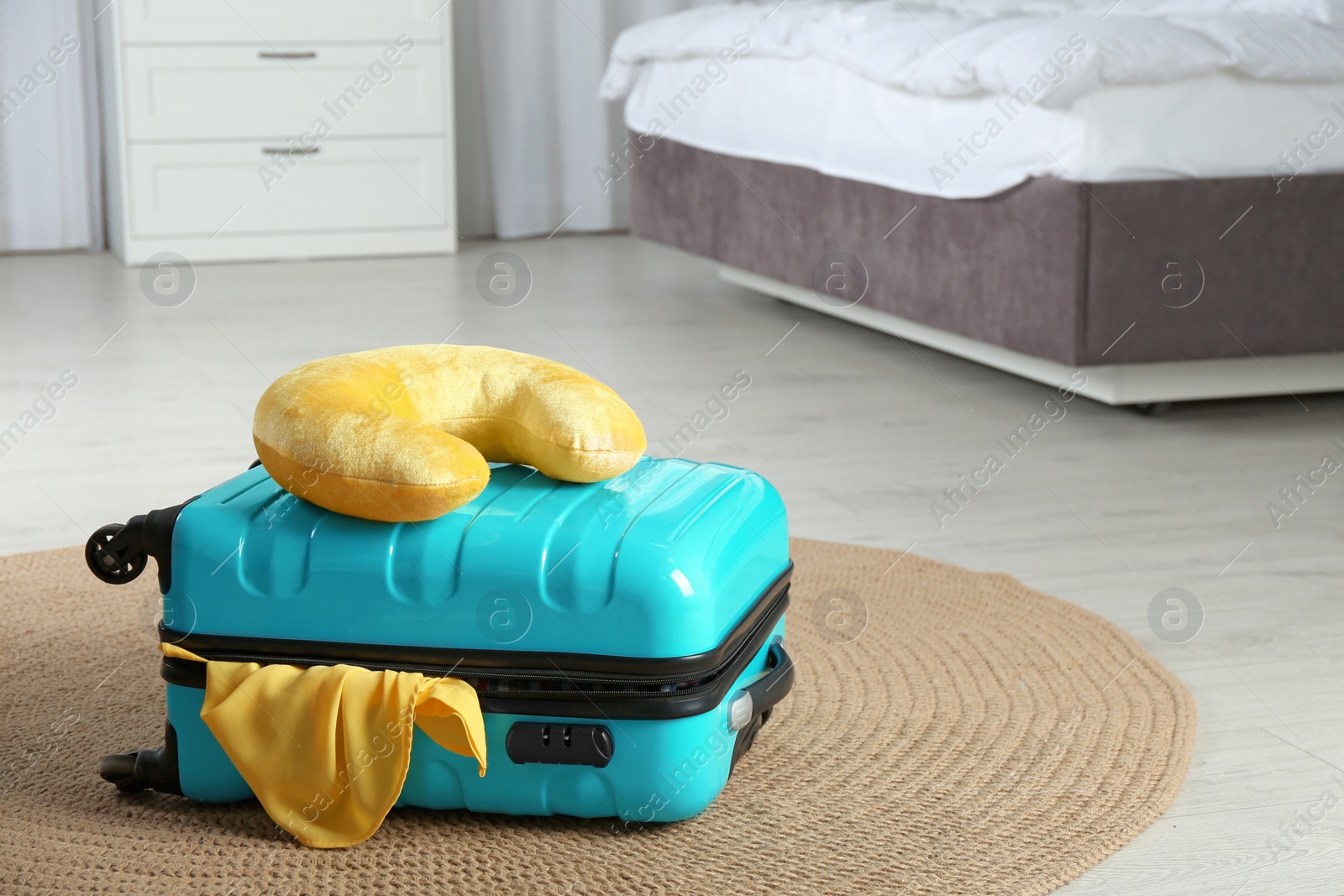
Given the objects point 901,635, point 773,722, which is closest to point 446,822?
point 773,722

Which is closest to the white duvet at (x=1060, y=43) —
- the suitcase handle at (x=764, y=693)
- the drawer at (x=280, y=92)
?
the suitcase handle at (x=764, y=693)

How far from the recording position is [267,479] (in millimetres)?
1084

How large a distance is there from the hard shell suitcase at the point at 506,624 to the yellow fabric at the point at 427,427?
3 centimetres

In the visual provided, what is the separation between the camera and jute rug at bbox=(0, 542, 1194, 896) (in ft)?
3.09

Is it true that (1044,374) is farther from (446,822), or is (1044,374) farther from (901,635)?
(446,822)

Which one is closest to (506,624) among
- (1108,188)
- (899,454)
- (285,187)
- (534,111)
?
(899,454)

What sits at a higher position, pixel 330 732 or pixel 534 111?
pixel 534 111

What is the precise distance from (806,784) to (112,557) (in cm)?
53

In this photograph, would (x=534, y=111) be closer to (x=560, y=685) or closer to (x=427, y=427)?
(x=427, y=427)

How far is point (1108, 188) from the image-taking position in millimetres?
2076

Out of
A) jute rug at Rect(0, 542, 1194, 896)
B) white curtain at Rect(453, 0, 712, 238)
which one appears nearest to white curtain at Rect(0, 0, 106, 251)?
white curtain at Rect(453, 0, 712, 238)

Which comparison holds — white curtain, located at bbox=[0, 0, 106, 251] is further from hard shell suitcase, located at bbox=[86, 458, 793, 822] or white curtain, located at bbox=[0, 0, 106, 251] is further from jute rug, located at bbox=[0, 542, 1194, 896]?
hard shell suitcase, located at bbox=[86, 458, 793, 822]

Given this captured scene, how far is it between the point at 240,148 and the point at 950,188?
2.23m

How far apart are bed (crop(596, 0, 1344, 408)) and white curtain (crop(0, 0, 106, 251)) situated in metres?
2.26
